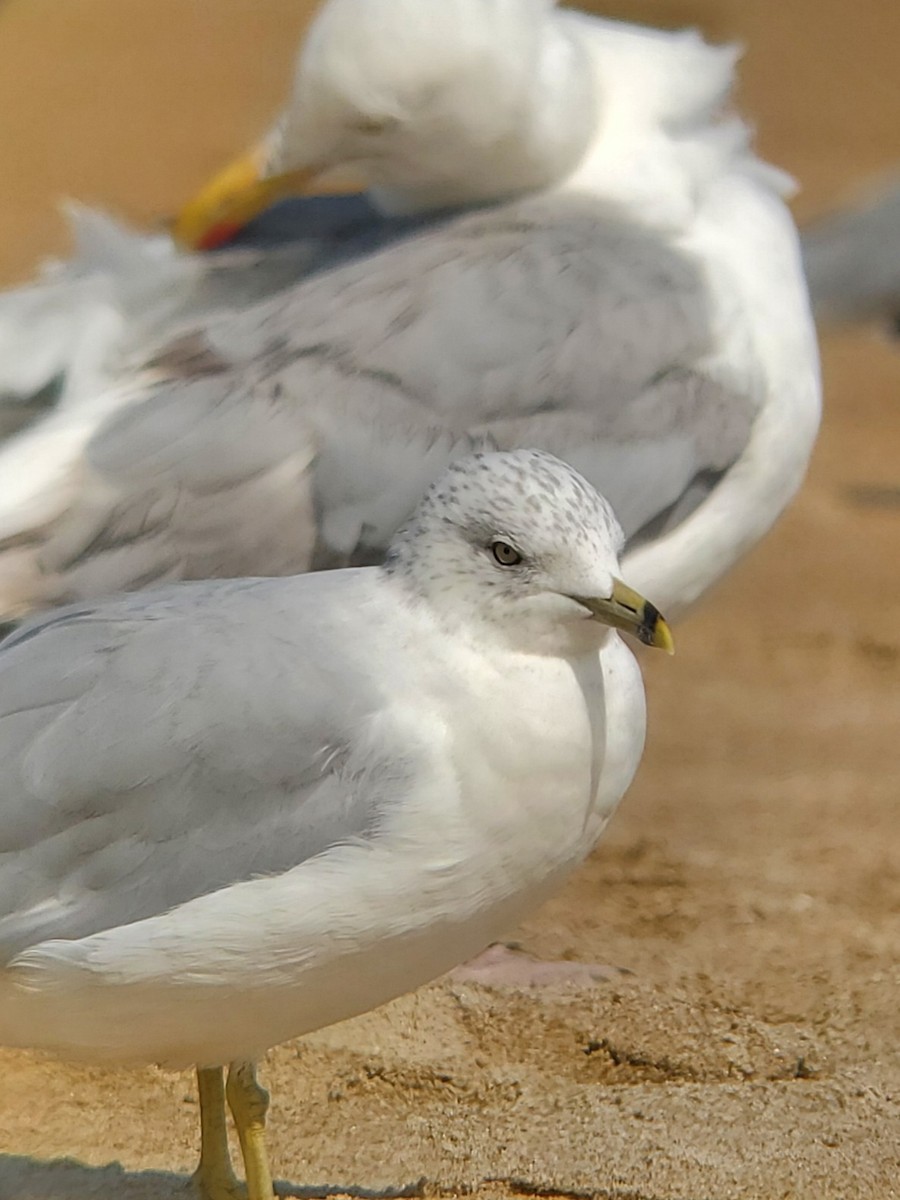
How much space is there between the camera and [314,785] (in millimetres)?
2631

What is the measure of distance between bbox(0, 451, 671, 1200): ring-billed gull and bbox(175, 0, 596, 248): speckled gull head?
1585mm

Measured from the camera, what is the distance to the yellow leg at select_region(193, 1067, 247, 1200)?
9.87 feet

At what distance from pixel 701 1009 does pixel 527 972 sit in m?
0.39

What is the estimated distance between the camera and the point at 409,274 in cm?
385

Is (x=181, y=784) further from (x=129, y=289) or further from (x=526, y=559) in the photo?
(x=129, y=289)

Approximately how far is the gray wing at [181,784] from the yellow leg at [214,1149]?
493 mm

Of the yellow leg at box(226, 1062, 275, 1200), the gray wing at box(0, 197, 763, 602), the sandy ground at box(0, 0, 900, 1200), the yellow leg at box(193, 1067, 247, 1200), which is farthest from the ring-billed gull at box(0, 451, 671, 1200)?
the gray wing at box(0, 197, 763, 602)

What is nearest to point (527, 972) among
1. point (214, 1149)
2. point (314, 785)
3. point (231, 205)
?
point (214, 1149)

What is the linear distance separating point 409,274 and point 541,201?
1.58ft

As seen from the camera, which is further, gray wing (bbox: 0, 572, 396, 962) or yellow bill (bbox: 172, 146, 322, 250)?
yellow bill (bbox: 172, 146, 322, 250)

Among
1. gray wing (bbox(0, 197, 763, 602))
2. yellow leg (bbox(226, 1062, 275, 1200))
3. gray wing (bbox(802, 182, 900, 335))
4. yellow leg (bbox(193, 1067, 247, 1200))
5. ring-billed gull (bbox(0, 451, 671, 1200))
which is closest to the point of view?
ring-billed gull (bbox(0, 451, 671, 1200))

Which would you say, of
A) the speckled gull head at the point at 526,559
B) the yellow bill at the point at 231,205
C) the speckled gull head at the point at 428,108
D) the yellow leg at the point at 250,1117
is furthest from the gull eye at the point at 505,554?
the yellow bill at the point at 231,205

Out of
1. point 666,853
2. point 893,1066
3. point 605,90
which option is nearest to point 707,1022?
point 893,1066

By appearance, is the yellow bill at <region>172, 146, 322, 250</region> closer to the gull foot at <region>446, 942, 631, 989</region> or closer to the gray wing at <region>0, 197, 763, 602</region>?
the gray wing at <region>0, 197, 763, 602</region>
